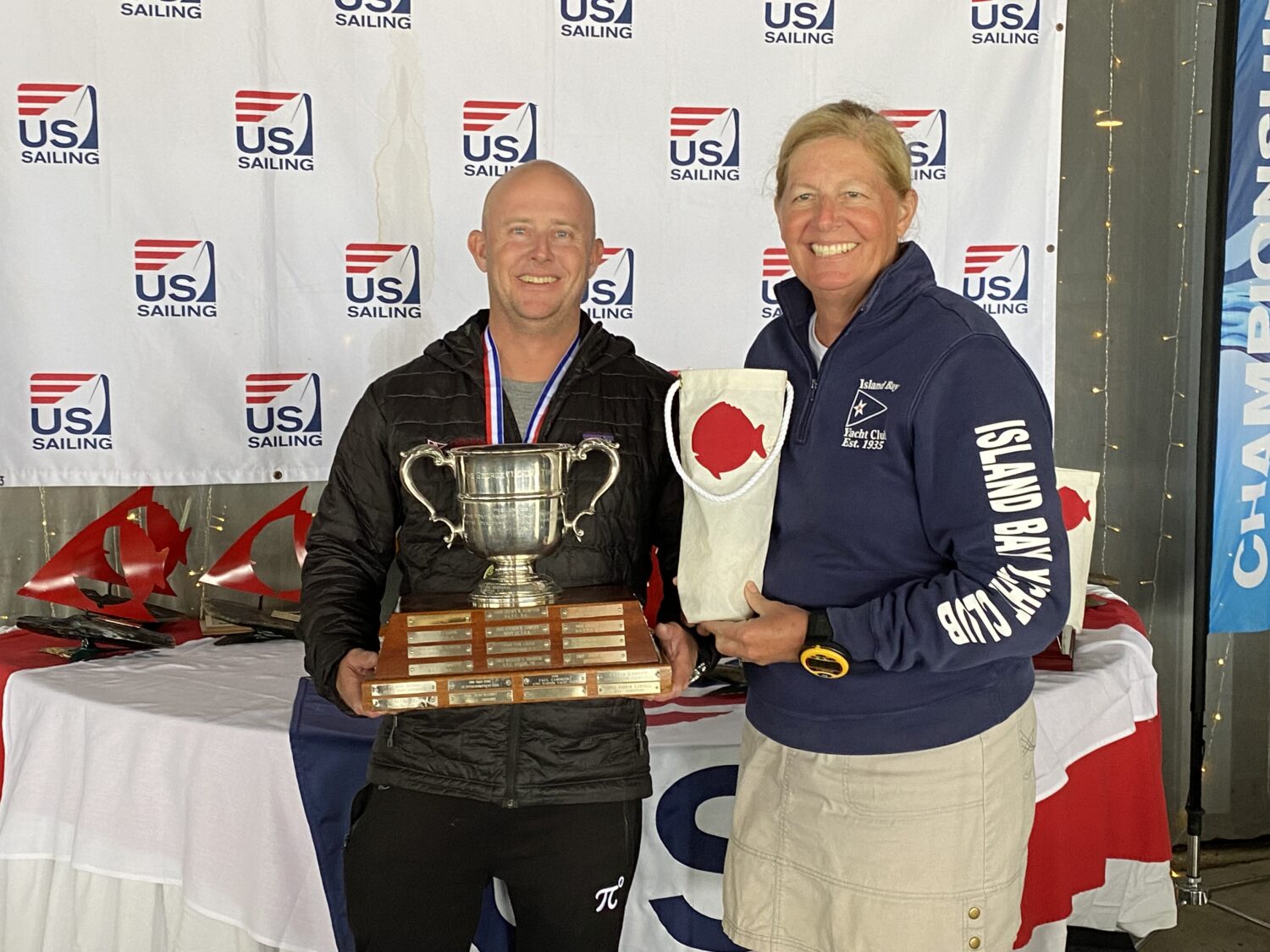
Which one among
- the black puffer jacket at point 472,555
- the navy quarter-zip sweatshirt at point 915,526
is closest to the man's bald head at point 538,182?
the black puffer jacket at point 472,555

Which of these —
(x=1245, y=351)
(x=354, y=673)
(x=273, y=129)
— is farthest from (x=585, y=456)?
(x=1245, y=351)

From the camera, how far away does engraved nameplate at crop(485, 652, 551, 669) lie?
58.8 inches

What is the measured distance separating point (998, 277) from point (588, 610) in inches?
91.7

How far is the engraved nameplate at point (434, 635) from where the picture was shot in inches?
60.5

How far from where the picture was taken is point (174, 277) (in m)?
3.18

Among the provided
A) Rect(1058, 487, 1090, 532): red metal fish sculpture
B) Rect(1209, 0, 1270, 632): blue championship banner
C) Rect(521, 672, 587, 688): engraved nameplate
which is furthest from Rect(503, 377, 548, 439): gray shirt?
Rect(1209, 0, 1270, 632): blue championship banner

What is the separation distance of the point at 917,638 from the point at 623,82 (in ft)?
7.58

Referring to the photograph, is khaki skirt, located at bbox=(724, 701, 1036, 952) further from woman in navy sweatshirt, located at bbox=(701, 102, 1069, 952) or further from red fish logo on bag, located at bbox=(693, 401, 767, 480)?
red fish logo on bag, located at bbox=(693, 401, 767, 480)

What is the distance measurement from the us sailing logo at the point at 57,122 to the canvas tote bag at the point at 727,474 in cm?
227

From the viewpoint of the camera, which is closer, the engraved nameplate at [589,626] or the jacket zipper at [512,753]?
the engraved nameplate at [589,626]

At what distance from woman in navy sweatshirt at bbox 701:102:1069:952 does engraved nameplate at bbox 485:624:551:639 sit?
0.26 metres

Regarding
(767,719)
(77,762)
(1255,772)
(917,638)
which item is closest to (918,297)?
(917,638)

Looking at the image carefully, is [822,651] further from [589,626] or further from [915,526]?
[589,626]

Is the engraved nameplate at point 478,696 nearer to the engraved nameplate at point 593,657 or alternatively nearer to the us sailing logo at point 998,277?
the engraved nameplate at point 593,657
